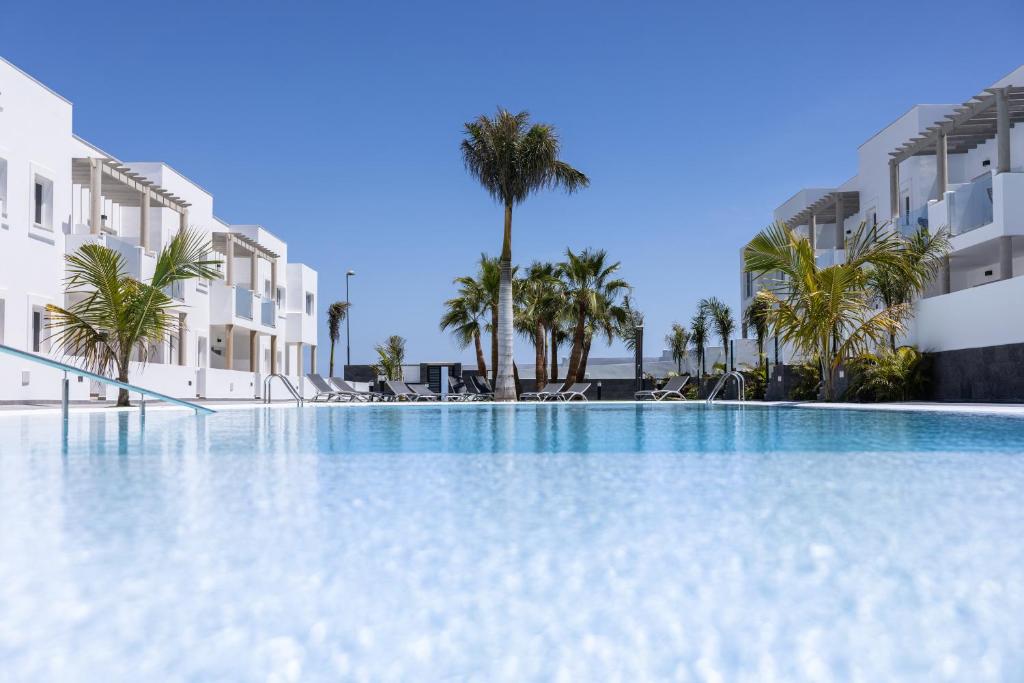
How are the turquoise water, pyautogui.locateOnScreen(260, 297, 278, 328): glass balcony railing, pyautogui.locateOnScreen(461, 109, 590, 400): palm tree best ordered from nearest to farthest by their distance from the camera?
the turquoise water < pyautogui.locateOnScreen(461, 109, 590, 400): palm tree < pyautogui.locateOnScreen(260, 297, 278, 328): glass balcony railing

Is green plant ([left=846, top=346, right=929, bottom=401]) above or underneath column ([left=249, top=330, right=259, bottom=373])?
underneath

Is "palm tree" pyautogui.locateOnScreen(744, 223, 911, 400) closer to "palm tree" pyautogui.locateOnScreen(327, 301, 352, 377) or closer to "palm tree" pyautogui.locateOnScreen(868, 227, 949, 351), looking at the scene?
"palm tree" pyautogui.locateOnScreen(868, 227, 949, 351)

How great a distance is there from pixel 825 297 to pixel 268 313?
76.1ft

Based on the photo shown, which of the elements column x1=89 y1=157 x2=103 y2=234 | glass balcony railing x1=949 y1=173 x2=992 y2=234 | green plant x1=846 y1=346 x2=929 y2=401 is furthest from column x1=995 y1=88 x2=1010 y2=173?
column x1=89 y1=157 x2=103 y2=234

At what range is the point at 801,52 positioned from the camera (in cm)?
2527

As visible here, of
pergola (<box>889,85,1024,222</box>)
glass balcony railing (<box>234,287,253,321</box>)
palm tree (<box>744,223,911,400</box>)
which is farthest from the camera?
glass balcony railing (<box>234,287,253,321</box>)

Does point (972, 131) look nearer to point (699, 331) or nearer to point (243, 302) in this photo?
point (243, 302)

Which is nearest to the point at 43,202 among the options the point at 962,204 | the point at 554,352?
the point at 962,204

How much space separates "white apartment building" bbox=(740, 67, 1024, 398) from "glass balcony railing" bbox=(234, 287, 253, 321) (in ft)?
65.4

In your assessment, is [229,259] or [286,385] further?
[229,259]

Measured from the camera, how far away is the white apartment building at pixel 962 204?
54.7ft

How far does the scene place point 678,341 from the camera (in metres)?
52.0

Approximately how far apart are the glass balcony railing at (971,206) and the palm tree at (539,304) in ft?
58.9

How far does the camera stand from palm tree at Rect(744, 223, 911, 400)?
18.2 m
